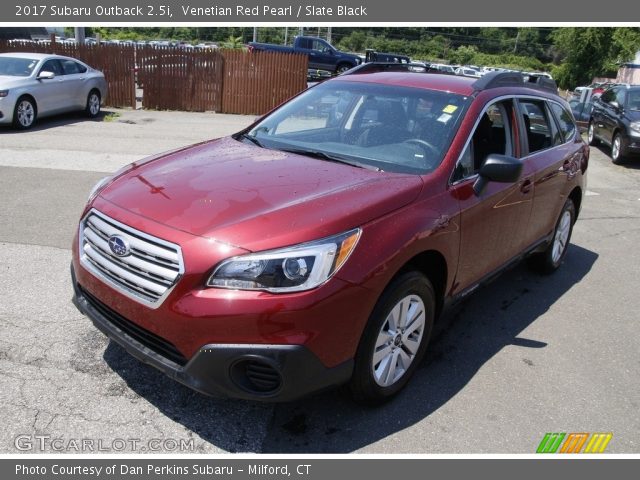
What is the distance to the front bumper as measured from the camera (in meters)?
2.62

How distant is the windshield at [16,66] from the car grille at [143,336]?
11576 mm

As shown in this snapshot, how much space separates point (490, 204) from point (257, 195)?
5.54 ft

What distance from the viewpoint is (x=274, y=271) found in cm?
262

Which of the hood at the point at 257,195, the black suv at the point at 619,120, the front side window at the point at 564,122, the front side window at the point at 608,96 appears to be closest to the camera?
the hood at the point at 257,195

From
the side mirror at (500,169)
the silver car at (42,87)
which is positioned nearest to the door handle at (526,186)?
the side mirror at (500,169)

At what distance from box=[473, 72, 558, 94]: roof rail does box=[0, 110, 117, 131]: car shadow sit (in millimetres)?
10450

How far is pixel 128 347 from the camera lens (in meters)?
2.90

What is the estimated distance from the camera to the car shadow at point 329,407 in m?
3.02

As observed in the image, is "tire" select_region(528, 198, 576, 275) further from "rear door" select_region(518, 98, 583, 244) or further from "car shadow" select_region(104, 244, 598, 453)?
"car shadow" select_region(104, 244, 598, 453)

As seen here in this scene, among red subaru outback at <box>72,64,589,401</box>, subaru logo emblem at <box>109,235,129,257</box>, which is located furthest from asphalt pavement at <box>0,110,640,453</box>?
subaru logo emblem at <box>109,235,129,257</box>

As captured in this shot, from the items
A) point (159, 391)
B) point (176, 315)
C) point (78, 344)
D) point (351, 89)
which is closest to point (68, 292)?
point (78, 344)

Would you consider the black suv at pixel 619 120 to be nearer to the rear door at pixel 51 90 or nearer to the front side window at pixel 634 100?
the front side window at pixel 634 100

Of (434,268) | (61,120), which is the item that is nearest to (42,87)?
(61,120)

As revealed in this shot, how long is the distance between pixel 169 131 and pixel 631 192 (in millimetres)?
9868
